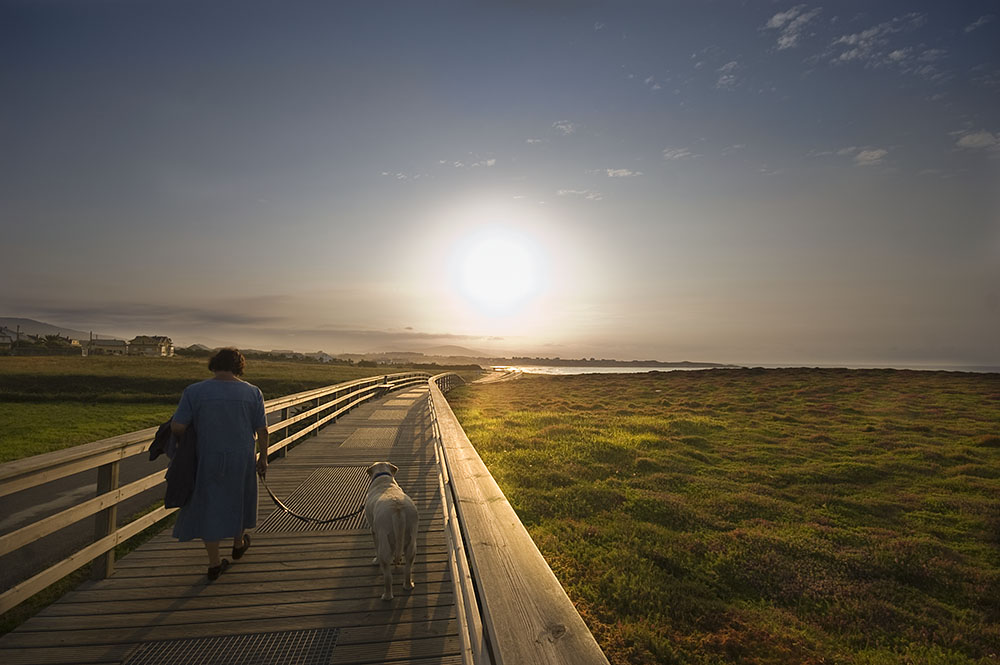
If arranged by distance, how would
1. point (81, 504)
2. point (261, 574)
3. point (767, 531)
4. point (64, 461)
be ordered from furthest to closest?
point (767, 531), point (261, 574), point (81, 504), point (64, 461)

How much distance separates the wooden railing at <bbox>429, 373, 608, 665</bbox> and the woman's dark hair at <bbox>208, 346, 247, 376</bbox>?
254 centimetres

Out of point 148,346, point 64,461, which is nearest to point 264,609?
point 64,461

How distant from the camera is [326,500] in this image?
22.3 feet

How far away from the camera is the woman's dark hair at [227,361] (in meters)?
4.30

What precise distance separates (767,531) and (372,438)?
352 inches

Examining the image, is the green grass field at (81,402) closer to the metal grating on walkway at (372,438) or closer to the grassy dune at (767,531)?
the metal grating on walkway at (372,438)

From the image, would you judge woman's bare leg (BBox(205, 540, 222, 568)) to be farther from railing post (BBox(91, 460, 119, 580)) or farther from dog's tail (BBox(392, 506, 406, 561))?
dog's tail (BBox(392, 506, 406, 561))

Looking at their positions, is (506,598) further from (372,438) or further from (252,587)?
(372,438)

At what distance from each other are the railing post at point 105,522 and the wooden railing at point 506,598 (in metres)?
3.20

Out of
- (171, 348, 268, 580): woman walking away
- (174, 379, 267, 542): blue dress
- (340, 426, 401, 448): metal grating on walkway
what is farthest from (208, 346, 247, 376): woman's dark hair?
(340, 426, 401, 448): metal grating on walkway

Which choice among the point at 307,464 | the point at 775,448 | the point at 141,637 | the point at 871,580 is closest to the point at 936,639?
the point at 871,580

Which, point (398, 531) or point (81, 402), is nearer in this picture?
point (398, 531)

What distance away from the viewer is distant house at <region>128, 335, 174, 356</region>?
77.4 meters

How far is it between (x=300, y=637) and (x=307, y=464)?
6.26 metres
